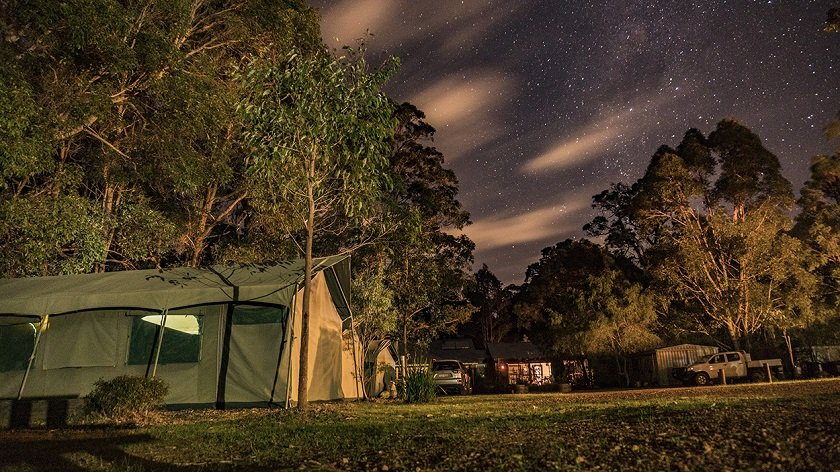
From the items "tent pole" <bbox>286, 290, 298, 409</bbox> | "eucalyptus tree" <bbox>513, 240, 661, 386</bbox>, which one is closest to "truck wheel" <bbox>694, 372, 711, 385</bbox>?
"eucalyptus tree" <bbox>513, 240, 661, 386</bbox>

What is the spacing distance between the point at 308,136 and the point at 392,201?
990 centimetres

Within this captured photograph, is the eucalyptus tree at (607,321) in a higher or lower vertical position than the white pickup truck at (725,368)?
higher

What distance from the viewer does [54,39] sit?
41.2 feet

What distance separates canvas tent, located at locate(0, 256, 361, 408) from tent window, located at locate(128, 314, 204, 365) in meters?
0.02

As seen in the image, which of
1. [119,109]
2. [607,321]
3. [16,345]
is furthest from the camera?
[607,321]

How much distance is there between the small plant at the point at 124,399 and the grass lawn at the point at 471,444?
0.58 metres

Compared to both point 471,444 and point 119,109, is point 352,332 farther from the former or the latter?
point 471,444

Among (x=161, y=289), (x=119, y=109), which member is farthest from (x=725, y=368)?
(x=119, y=109)

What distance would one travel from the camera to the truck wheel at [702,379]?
2517 centimetres

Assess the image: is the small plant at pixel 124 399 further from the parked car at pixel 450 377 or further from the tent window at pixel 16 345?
the parked car at pixel 450 377

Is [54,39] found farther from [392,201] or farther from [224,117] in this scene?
[392,201]

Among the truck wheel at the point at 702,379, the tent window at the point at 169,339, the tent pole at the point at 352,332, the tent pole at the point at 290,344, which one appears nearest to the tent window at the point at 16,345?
the tent window at the point at 169,339

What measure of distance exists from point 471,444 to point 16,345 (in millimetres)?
12210

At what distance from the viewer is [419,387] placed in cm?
1478
